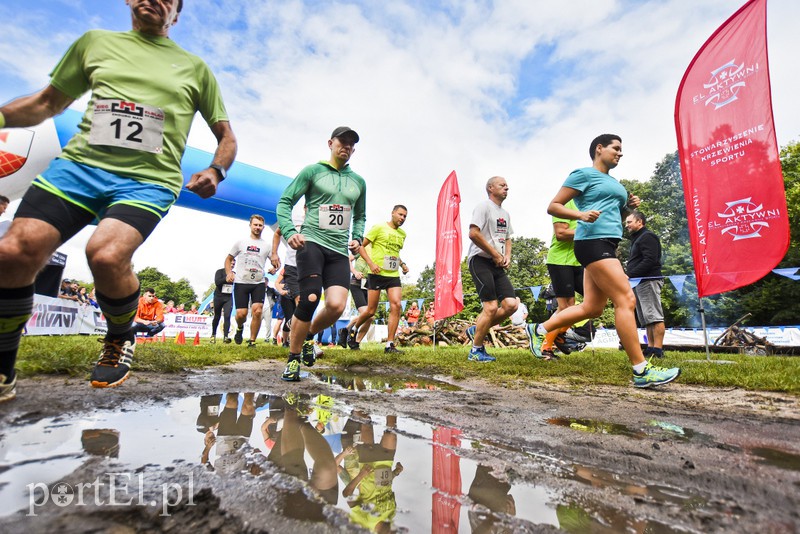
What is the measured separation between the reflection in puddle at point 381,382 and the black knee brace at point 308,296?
52 centimetres

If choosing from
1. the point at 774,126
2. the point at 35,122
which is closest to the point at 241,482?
the point at 35,122

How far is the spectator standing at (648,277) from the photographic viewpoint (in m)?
5.71

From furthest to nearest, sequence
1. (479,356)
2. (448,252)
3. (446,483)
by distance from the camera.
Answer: (448,252) < (479,356) < (446,483)

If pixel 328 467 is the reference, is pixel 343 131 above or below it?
above

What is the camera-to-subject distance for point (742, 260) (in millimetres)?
5223

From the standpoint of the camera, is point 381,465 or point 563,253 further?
point 563,253

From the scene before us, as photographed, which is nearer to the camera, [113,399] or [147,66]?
[113,399]

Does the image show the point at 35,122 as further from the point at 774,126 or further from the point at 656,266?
the point at 774,126

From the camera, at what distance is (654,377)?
305 centimetres

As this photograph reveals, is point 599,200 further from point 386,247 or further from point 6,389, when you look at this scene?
point 386,247

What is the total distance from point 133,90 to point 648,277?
6262mm

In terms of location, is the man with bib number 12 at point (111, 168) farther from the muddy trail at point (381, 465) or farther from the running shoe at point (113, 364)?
the muddy trail at point (381, 465)

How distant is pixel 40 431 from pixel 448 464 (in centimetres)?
130

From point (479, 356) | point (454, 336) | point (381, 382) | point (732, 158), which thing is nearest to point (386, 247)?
point (479, 356)
